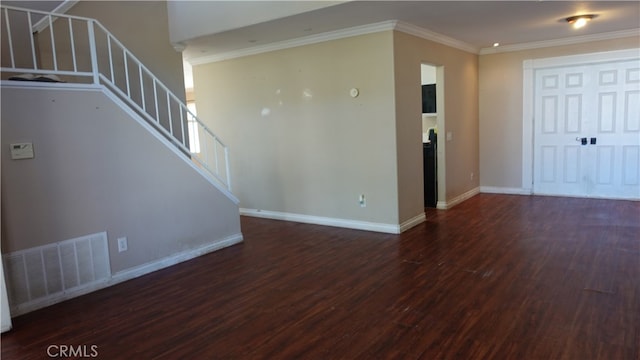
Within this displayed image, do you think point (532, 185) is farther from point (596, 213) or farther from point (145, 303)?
point (145, 303)

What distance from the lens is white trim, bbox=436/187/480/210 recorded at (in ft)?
20.4

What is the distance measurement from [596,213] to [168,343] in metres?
5.43

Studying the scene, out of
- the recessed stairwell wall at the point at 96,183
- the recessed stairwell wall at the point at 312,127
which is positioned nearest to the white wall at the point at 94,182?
the recessed stairwell wall at the point at 96,183

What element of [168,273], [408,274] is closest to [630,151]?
[408,274]

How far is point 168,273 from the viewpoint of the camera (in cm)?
402

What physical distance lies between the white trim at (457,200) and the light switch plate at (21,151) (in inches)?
197

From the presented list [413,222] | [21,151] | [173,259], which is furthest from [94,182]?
[413,222]

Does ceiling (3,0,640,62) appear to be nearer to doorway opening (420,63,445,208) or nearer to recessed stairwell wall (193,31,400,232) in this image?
recessed stairwell wall (193,31,400,232)

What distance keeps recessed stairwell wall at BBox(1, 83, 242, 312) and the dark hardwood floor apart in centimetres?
35

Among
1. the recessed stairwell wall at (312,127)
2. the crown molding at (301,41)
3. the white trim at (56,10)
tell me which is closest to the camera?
the white trim at (56,10)

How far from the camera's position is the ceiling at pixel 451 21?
4148 mm

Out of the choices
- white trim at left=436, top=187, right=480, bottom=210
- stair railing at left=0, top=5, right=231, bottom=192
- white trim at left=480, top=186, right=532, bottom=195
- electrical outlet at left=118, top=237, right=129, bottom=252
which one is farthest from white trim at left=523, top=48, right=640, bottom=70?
electrical outlet at left=118, top=237, right=129, bottom=252

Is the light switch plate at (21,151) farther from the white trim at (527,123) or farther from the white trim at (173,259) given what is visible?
the white trim at (527,123)

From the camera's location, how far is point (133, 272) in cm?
392
